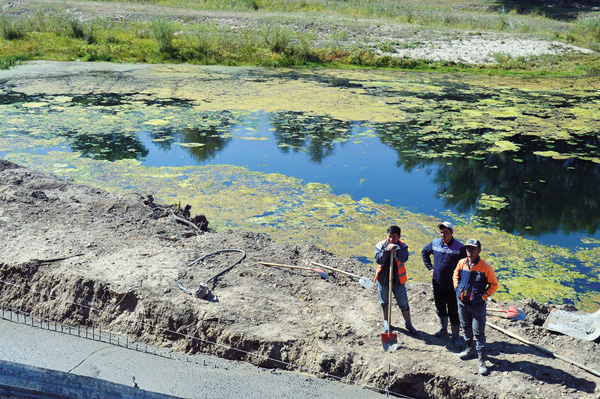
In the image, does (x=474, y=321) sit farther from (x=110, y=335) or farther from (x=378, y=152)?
(x=378, y=152)

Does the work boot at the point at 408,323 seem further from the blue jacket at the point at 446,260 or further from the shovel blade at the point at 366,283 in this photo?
the shovel blade at the point at 366,283

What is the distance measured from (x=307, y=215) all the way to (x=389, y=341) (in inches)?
164

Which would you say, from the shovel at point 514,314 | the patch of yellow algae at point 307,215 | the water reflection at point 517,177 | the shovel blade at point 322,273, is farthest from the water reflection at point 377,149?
the shovel blade at point 322,273

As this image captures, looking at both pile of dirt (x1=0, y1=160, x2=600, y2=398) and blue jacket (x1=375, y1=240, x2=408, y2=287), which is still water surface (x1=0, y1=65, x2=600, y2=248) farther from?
blue jacket (x1=375, y1=240, x2=408, y2=287)

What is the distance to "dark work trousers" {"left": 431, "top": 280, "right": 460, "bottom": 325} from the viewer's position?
4.75 m

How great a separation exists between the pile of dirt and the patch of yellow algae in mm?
1047

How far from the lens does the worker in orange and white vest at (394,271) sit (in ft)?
15.5

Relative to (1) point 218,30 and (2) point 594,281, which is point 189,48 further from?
(2) point 594,281

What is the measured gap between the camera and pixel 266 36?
23.4 metres

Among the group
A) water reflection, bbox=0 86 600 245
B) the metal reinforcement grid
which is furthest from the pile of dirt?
water reflection, bbox=0 86 600 245

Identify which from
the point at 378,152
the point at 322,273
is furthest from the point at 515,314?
the point at 378,152

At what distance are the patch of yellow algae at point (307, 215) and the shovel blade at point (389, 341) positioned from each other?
217 centimetres

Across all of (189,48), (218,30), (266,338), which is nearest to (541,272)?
(266,338)

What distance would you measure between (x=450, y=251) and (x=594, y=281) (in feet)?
10.9
